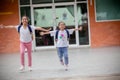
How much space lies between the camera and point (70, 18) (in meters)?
20.2

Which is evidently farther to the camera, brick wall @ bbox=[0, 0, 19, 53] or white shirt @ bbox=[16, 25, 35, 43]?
brick wall @ bbox=[0, 0, 19, 53]

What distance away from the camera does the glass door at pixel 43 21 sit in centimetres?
2012

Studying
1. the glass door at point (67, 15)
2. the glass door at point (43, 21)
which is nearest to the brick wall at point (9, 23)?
the glass door at point (43, 21)

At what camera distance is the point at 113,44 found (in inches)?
779

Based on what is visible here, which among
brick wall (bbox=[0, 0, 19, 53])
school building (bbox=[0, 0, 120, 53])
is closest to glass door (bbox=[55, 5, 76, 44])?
school building (bbox=[0, 0, 120, 53])

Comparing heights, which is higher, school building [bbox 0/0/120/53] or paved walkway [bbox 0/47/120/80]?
school building [bbox 0/0/120/53]

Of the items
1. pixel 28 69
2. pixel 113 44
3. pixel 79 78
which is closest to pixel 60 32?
Answer: pixel 28 69

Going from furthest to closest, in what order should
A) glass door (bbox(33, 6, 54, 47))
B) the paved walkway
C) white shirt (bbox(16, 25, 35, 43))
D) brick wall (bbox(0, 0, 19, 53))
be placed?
1. glass door (bbox(33, 6, 54, 47))
2. brick wall (bbox(0, 0, 19, 53))
3. white shirt (bbox(16, 25, 35, 43))
4. the paved walkway

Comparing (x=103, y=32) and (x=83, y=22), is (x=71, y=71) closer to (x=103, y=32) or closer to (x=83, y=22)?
(x=103, y=32)

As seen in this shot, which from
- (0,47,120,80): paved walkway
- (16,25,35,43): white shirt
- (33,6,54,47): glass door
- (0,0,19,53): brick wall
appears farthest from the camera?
(33,6,54,47): glass door

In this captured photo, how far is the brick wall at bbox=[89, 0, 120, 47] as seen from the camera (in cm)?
1984

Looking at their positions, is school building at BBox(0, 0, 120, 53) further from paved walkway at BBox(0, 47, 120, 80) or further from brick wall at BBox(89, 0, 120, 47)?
paved walkway at BBox(0, 47, 120, 80)

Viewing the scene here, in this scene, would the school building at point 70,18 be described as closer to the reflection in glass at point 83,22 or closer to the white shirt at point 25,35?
the reflection in glass at point 83,22

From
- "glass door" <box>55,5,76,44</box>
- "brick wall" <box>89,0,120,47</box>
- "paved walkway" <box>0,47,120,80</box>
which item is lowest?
"paved walkway" <box>0,47,120,80</box>
